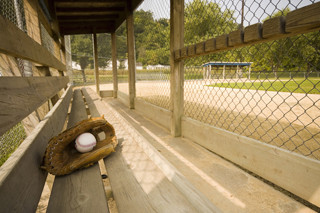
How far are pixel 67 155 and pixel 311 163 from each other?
1.66m

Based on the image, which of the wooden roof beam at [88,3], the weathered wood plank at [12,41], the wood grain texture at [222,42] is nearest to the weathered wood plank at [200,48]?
the wood grain texture at [222,42]

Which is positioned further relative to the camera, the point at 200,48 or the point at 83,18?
the point at 83,18

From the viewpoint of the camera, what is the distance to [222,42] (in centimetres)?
156

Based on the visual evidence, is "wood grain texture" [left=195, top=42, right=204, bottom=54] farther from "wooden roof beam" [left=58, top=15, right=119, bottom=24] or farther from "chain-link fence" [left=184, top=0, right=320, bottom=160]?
"wooden roof beam" [left=58, top=15, right=119, bottom=24]

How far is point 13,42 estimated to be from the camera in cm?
85

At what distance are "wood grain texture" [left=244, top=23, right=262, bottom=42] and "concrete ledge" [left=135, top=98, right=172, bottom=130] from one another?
1.78 m

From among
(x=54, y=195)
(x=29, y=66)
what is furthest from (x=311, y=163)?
(x=29, y=66)

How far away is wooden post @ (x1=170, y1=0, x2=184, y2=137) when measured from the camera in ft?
7.94

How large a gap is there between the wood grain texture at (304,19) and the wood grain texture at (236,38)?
13.6 inches

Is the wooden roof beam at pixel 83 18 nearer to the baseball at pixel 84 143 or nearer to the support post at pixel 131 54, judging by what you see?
the support post at pixel 131 54

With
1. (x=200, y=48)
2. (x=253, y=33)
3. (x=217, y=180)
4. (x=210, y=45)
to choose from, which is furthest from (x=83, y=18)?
(x=217, y=180)

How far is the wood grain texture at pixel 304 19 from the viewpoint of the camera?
3.08 feet

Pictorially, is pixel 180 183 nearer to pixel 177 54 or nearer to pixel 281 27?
pixel 281 27

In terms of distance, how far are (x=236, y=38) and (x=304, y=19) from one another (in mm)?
476
